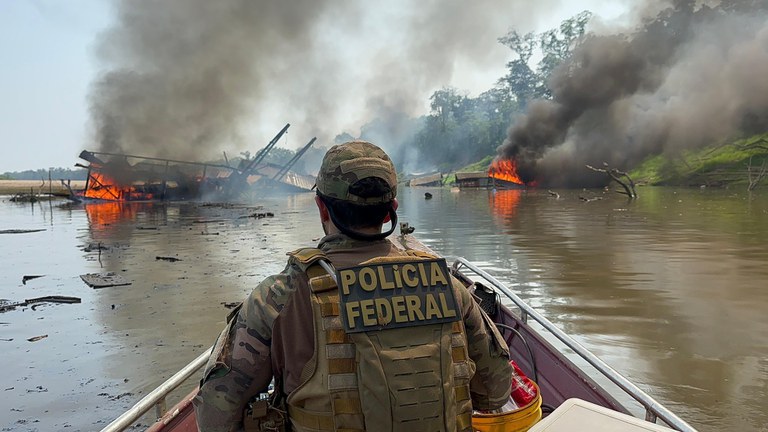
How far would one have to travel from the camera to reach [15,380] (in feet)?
21.7

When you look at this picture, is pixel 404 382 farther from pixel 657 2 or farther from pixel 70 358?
pixel 657 2

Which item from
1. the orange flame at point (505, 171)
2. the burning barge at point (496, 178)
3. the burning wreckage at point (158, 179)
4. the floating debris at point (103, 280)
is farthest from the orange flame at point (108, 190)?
the floating debris at point (103, 280)

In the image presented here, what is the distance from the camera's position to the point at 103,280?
1215 centimetres

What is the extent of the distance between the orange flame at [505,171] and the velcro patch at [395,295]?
5762cm

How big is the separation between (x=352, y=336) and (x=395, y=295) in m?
0.21

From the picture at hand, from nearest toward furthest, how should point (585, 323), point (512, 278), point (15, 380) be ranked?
point (15, 380), point (585, 323), point (512, 278)

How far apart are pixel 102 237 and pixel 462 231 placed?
14119mm

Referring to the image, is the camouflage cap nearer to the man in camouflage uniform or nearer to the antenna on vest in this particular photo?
the man in camouflage uniform

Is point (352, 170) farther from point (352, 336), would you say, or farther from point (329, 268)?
point (352, 336)

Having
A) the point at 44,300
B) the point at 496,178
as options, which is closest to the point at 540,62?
the point at 496,178

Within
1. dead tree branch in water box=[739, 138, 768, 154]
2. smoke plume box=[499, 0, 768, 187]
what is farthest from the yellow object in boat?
smoke plume box=[499, 0, 768, 187]

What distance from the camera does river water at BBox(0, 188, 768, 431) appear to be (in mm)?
6027

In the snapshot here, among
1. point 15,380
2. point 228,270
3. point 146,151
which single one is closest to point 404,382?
point 15,380

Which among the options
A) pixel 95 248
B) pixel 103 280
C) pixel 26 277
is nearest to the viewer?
pixel 103 280
